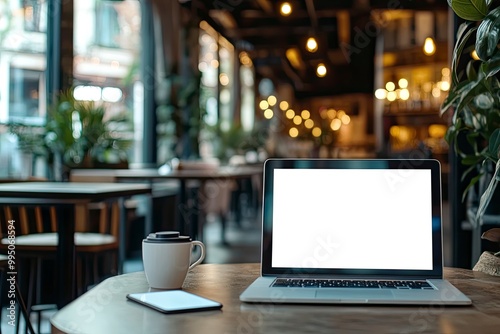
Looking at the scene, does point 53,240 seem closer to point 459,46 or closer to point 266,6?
point 459,46

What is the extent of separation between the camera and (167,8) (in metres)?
8.80

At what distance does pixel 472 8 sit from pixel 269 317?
0.93 m

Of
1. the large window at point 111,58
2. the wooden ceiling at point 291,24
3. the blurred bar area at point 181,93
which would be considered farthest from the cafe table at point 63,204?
the wooden ceiling at point 291,24

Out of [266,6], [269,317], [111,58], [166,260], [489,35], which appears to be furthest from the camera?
[266,6]

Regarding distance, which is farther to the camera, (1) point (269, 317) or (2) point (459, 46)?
(2) point (459, 46)

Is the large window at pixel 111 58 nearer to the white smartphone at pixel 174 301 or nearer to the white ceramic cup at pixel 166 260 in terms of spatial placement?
the white ceramic cup at pixel 166 260

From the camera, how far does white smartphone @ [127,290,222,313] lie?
1137 mm

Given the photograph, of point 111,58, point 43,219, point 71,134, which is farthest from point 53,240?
point 111,58

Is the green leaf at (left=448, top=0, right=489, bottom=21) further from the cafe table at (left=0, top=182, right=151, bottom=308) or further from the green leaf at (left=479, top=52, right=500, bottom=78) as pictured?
the cafe table at (left=0, top=182, right=151, bottom=308)

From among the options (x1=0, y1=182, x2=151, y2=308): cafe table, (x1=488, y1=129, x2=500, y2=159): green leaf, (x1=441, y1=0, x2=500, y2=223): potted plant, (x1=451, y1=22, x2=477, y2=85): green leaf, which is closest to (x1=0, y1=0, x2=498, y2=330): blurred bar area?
(x1=0, y1=182, x2=151, y2=308): cafe table

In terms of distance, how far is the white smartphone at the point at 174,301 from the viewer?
3.73 ft

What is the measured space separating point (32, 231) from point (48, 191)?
1.40 meters

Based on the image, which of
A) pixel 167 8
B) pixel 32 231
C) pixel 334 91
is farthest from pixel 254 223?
pixel 334 91

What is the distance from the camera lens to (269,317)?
43.4 inches
